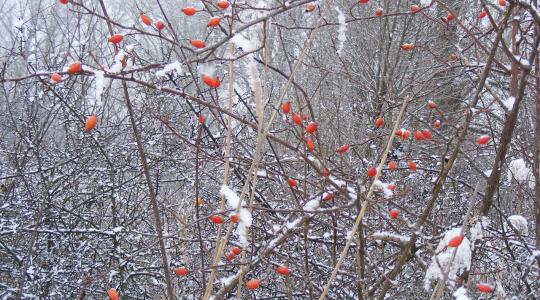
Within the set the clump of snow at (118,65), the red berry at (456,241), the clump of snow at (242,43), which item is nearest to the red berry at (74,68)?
the clump of snow at (118,65)

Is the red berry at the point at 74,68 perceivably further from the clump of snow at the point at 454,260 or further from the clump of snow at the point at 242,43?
the clump of snow at the point at 454,260

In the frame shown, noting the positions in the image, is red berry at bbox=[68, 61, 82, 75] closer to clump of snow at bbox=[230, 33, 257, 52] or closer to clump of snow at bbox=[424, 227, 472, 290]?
clump of snow at bbox=[230, 33, 257, 52]

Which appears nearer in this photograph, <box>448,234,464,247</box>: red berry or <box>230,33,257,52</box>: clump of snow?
<box>448,234,464,247</box>: red berry

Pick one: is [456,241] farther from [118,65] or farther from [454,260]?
[118,65]

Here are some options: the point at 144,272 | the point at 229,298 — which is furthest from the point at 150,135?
the point at 229,298

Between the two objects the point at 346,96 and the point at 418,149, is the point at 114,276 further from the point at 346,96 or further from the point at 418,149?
the point at 346,96

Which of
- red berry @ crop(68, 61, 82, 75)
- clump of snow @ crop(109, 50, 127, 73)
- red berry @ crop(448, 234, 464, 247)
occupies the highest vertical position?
clump of snow @ crop(109, 50, 127, 73)

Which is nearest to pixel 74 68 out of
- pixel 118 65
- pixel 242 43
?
pixel 118 65

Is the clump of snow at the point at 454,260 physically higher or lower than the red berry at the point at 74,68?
lower

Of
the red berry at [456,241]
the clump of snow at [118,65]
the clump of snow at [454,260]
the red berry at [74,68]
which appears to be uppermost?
the clump of snow at [118,65]

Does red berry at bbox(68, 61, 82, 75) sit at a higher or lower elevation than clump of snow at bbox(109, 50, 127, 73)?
lower

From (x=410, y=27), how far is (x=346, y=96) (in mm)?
1426

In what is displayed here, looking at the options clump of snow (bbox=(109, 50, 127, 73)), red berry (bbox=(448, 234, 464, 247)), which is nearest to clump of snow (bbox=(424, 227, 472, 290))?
red berry (bbox=(448, 234, 464, 247))

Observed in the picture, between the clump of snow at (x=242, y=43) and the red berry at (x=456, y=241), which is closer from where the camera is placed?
the red berry at (x=456, y=241)
